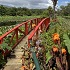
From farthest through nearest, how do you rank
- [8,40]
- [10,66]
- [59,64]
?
[8,40] → [10,66] → [59,64]

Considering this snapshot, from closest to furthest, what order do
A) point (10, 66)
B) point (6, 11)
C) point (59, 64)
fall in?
point (59, 64) < point (10, 66) < point (6, 11)

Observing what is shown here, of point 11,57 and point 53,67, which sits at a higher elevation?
point 53,67

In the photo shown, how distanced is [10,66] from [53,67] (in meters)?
3.39

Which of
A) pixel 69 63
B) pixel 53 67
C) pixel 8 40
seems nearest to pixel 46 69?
pixel 53 67

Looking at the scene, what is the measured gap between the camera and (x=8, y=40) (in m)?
9.70

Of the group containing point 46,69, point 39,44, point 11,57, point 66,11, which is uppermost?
point 39,44

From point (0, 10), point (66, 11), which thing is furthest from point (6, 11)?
point (66, 11)

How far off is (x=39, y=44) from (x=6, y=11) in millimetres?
101923

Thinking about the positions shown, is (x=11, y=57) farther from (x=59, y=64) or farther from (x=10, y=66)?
(x=59, y=64)

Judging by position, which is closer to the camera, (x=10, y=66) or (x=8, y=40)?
(x=10, y=66)

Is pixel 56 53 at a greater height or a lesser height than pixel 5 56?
greater

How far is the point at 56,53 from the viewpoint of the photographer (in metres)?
4.61

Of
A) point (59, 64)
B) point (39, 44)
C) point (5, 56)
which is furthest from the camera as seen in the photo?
point (5, 56)

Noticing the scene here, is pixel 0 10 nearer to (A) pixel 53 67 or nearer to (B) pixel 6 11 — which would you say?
(B) pixel 6 11
